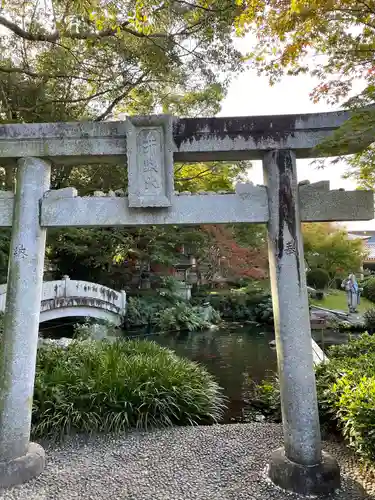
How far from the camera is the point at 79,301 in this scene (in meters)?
14.4

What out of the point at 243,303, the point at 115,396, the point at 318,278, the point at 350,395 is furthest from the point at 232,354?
the point at 318,278

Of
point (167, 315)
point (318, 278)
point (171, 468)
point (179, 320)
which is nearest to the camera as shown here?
point (171, 468)

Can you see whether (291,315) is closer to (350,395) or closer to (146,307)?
(350,395)

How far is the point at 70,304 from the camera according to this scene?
1401cm

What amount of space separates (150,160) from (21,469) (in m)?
3.40

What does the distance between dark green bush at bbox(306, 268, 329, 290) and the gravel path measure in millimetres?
22005

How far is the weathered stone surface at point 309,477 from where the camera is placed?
3.57 metres

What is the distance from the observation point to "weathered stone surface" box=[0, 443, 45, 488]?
12.1 feet

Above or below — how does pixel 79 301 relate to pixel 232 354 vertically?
above

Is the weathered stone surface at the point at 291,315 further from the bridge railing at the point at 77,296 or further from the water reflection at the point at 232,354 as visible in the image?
the bridge railing at the point at 77,296

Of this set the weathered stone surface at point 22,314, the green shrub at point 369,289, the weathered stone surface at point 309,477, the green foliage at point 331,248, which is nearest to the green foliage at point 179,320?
the green foliage at point 331,248

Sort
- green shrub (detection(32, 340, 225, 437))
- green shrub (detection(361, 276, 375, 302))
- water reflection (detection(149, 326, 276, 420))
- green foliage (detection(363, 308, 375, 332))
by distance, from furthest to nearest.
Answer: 1. green shrub (detection(361, 276, 375, 302))
2. green foliage (detection(363, 308, 375, 332))
3. water reflection (detection(149, 326, 276, 420))
4. green shrub (detection(32, 340, 225, 437))

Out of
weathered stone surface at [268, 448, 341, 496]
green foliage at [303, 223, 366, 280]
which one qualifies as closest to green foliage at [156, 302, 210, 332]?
green foliage at [303, 223, 366, 280]

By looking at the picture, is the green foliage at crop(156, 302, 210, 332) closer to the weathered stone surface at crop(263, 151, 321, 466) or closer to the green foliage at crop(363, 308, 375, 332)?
the green foliage at crop(363, 308, 375, 332)
